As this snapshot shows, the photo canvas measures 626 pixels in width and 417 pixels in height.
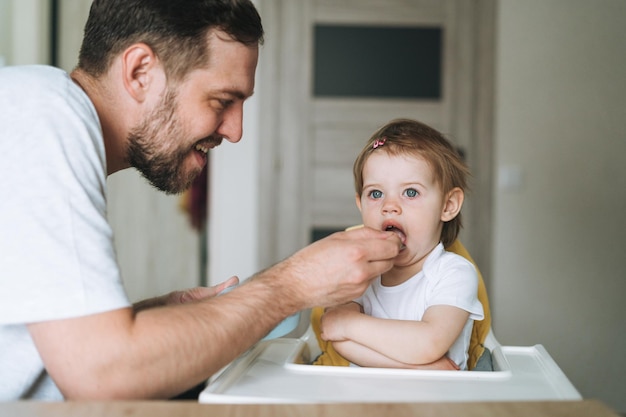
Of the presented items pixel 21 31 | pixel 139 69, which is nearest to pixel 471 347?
pixel 139 69

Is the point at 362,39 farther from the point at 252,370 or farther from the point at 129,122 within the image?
the point at 252,370

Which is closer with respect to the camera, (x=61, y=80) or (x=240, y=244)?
(x=61, y=80)

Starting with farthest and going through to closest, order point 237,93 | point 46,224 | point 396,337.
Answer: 1. point 237,93
2. point 396,337
3. point 46,224

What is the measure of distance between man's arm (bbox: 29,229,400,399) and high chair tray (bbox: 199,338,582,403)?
62 mm

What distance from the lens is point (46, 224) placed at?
91cm

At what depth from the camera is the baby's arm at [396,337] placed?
123 cm

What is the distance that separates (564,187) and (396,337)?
2588 mm

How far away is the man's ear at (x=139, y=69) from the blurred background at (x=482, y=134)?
2.31 metres

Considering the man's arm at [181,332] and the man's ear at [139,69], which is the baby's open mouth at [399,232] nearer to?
the man's arm at [181,332]

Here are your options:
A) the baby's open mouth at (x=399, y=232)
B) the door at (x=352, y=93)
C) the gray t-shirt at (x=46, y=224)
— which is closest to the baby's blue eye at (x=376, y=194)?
the baby's open mouth at (x=399, y=232)

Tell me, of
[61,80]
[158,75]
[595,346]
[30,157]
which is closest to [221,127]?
[158,75]

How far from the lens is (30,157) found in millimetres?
954

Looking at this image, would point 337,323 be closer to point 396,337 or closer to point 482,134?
point 396,337

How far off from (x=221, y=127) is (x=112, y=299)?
1.86 ft
